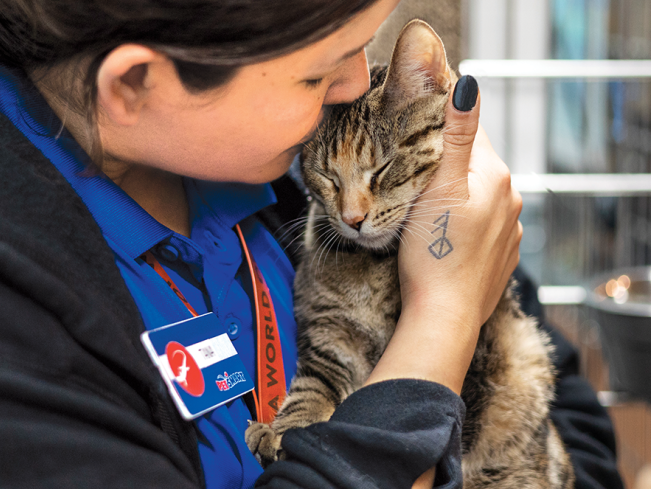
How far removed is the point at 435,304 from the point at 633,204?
226 centimetres

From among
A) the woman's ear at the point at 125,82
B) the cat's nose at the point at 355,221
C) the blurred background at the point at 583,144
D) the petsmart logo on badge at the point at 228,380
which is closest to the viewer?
the woman's ear at the point at 125,82

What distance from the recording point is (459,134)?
Answer: 0.92 meters

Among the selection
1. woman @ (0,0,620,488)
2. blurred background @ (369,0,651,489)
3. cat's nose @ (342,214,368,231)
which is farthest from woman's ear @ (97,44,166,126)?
blurred background @ (369,0,651,489)

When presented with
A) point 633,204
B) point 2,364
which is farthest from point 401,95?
point 633,204

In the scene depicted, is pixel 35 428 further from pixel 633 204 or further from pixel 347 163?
pixel 633 204

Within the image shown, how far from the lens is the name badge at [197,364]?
647mm

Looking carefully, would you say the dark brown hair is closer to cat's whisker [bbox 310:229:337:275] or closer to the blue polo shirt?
the blue polo shirt

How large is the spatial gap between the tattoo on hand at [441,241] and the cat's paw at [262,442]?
15.2 inches

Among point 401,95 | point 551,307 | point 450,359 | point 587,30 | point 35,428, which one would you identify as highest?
point 587,30

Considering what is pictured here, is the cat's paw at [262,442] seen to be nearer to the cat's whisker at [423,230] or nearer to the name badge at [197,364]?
the name badge at [197,364]

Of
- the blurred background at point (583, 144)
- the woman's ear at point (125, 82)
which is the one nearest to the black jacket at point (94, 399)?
the woman's ear at point (125, 82)

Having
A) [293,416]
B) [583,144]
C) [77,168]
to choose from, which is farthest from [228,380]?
[583,144]

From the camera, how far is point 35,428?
0.49 metres

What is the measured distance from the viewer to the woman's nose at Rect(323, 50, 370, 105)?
78cm
